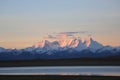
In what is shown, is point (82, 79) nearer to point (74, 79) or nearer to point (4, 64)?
point (74, 79)

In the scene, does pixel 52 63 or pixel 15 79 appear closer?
pixel 15 79

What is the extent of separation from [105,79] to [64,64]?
72.9m

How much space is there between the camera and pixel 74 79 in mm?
43812

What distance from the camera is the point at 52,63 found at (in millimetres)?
121375

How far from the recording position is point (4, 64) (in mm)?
114750

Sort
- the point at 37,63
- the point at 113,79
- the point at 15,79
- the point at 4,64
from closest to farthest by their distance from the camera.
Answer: the point at 113,79
the point at 15,79
the point at 4,64
the point at 37,63

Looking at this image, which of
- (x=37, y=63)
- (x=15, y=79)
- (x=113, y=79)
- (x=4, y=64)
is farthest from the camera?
(x=37, y=63)

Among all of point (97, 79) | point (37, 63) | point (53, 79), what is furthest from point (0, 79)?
point (37, 63)

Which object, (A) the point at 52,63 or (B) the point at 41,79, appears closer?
(B) the point at 41,79

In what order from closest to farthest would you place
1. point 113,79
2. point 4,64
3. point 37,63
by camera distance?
point 113,79
point 4,64
point 37,63

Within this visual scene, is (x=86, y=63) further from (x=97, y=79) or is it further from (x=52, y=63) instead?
(x=97, y=79)

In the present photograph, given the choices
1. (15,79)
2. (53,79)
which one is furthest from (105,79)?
(15,79)

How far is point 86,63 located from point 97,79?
71224mm

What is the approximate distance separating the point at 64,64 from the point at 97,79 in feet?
243
